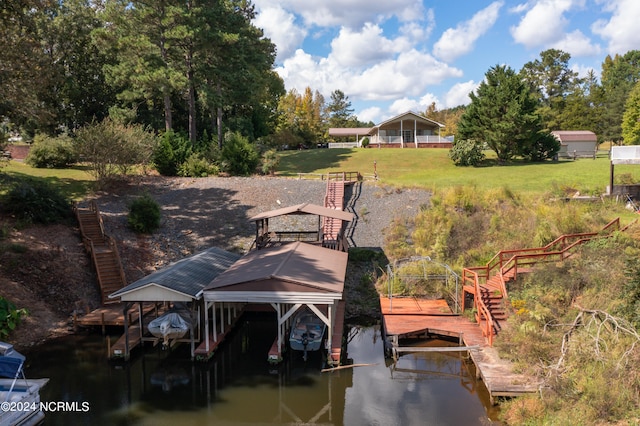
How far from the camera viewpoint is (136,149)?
31.3m

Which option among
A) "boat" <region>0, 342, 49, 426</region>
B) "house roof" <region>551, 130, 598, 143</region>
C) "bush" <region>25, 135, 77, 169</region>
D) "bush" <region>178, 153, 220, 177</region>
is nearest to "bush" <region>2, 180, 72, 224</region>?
"bush" <region>178, 153, 220, 177</region>

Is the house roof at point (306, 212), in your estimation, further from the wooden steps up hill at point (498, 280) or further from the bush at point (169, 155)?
the bush at point (169, 155)

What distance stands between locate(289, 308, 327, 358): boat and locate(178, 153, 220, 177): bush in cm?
2191

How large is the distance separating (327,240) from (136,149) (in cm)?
1635

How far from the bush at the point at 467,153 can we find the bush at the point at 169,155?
82.0 ft

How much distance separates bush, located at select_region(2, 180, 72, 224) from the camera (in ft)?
76.4

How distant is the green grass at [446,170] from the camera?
1284 inches

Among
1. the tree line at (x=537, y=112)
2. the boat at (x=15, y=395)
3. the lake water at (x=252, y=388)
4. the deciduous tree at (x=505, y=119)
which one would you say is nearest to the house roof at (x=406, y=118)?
the tree line at (x=537, y=112)

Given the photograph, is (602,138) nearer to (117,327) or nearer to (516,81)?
(516,81)

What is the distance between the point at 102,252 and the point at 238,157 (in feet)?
56.7

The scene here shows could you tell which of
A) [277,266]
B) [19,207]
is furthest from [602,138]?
[19,207]

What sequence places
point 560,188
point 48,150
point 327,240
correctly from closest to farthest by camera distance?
1. point 327,240
2. point 560,188
3. point 48,150

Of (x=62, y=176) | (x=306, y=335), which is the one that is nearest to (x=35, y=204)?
(x=62, y=176)

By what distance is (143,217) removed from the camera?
1016 inches
